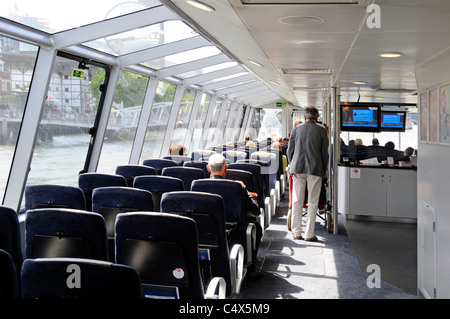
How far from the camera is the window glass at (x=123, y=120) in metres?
9.22

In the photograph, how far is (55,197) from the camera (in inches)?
180

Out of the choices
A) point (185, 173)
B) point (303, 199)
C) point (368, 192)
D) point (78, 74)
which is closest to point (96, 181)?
point (185, 173)

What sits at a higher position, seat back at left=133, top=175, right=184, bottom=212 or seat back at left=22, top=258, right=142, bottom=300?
seat back at left=133, top=175, right=184, bottom=212

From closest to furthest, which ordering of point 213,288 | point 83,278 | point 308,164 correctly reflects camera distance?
point 83,278 → point 213,288 → point 308,164

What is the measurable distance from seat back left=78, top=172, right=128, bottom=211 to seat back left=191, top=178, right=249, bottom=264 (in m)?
1.05

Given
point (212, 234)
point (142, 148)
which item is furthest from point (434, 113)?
point (142, 148)

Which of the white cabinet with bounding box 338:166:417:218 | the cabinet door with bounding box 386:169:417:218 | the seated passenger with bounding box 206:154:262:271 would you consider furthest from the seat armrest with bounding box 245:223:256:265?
the cabinet door with bounding box 386:169:417:218

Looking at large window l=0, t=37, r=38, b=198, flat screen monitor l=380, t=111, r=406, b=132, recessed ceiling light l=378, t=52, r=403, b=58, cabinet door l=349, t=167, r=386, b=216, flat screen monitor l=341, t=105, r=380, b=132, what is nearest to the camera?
recessed ceiling light l=378, t=52, r=403, b=58

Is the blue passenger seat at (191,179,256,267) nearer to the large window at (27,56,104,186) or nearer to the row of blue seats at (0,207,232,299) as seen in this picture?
the row of blue seats at (0,207,232,299)

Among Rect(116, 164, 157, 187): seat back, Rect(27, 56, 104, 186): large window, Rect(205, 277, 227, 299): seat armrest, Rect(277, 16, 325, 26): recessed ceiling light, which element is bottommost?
Rect(205, 277, 227, 299): seat armrest

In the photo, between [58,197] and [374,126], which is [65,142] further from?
[374,126]

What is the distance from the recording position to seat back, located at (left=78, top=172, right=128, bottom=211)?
17.9 ft

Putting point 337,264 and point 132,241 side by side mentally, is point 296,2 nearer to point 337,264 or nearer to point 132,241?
point 132,241

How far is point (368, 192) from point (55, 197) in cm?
696
